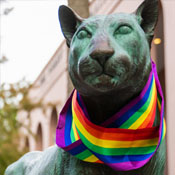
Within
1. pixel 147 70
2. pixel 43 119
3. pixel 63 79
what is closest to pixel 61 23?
pixel 147 70

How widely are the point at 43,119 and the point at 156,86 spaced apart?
68.6ft

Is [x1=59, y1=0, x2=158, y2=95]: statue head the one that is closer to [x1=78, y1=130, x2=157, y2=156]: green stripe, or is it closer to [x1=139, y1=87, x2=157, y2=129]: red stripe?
[x1=139, y1=87, x2=157, y2=129]: red stripe

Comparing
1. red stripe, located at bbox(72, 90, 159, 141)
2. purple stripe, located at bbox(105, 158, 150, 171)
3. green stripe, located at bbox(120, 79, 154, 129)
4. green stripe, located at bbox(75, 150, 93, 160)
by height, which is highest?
green stripe, located at bbox(120, 79, 154, 129)

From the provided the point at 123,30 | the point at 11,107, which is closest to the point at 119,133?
the point at 123,30

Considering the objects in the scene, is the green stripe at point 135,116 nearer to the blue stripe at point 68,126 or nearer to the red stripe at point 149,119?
the red stripe at point 149,119

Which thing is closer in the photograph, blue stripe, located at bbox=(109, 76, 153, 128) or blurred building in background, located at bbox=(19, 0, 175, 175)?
blue stripe, located at bbox=(109, 76, 153, 128)

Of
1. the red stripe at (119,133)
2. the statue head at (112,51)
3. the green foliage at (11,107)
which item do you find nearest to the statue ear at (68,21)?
the statue head at (112,51)

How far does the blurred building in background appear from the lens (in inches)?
351

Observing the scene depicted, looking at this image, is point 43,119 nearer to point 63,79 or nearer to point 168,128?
point 63,79

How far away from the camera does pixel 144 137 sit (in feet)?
8.66

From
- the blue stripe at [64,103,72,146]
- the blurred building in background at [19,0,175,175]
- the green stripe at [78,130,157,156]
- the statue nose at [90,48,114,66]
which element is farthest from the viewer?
the blurred building in background at [19,0,175,175]

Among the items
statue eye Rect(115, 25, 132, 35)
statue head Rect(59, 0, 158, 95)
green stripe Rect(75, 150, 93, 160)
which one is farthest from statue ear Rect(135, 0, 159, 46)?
green stripe Rect(75, 150, 93, 160)

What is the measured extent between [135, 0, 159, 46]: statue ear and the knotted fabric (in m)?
0.28

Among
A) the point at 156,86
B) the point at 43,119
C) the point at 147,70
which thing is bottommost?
the point at 43,119
